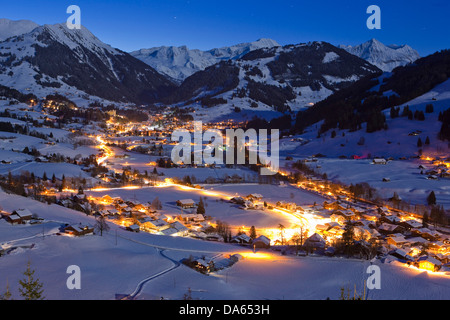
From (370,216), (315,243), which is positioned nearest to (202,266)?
(315,243)

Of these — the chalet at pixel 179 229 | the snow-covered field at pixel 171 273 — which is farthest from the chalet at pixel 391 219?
the chalet at pixel 179 229

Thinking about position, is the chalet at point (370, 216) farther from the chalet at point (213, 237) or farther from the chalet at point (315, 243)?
the chalet at point (213, 237)

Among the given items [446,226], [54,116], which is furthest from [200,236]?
[54,116]

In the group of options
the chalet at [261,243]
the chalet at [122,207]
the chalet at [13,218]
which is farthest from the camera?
the chalet at [122,207]

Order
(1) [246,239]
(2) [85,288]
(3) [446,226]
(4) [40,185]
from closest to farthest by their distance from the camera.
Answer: (2) [85,288], (1) [246,239], (3) [446,226], (4) [40,185]

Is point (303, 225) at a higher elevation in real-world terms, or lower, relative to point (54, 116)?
lower

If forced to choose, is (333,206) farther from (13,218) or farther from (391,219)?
(13,218)

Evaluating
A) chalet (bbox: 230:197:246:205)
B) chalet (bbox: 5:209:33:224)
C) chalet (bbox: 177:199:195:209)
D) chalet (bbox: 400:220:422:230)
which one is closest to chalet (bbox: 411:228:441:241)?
chalet (bbox: 400:220:422:230)
